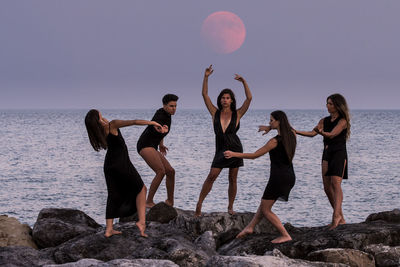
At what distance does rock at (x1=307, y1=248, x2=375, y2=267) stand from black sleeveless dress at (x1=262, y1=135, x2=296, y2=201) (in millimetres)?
1047

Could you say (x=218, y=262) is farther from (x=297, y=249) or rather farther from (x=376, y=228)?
(x=376, y=228)

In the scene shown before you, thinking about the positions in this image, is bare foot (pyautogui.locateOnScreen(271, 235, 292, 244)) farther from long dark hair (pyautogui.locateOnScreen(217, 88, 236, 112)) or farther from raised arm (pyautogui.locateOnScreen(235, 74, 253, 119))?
long dark hair (pyautogui.locateOnScreen(217, 88, 236, 112))

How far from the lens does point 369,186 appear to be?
26531 millimetres

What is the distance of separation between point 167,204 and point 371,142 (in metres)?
51.3

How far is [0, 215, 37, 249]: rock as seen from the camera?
33.1ft

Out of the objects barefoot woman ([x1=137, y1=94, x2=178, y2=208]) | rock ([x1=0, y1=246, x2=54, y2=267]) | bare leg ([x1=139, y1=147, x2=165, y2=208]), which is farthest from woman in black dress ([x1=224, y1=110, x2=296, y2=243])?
rock ([x1=0, y1=246, x2=54, y2=267])

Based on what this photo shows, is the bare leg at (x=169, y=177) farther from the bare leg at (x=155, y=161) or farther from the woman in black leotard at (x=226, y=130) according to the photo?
the woman in black leotard at (x=226, y=130)

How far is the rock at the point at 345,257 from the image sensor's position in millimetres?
7453

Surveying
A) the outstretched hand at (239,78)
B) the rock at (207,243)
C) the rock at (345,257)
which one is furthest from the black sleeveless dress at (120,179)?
the rock at (345,257)

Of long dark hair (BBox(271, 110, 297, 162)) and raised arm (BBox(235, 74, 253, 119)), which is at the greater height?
raised arm (BBox(235, 74, 253, 119))

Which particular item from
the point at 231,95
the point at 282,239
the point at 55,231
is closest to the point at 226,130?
the point at 231,95

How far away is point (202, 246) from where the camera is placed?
8.60 metres

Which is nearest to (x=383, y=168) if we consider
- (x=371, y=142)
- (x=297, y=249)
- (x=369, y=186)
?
(x=369, y=186)

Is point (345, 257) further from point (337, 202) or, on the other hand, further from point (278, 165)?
point (278, 165)
